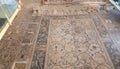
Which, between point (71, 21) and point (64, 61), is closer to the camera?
point (64, 61)

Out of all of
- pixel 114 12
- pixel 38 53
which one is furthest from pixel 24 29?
pixel 114 12

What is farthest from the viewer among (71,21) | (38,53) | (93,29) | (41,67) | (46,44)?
(71,21)

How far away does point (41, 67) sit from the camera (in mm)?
1972

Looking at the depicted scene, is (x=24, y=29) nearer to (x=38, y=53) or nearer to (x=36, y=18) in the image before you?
(x=36, y=18)

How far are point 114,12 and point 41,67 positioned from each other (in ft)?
7.89

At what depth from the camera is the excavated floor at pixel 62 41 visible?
205cm

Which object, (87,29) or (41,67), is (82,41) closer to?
(87,29)

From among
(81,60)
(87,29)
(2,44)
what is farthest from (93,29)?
(2,44)

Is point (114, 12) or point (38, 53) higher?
point (38, 53)

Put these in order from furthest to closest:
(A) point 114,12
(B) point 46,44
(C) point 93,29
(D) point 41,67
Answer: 1. (A) point 114,12
2. (C) point 93,29
3. (B) point 46,44
4. (D) point 41,67

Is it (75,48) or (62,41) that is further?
(62,41)

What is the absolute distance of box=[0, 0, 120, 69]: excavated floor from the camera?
2.05 m

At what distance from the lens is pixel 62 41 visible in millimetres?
2516

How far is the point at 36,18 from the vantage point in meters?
3.35
